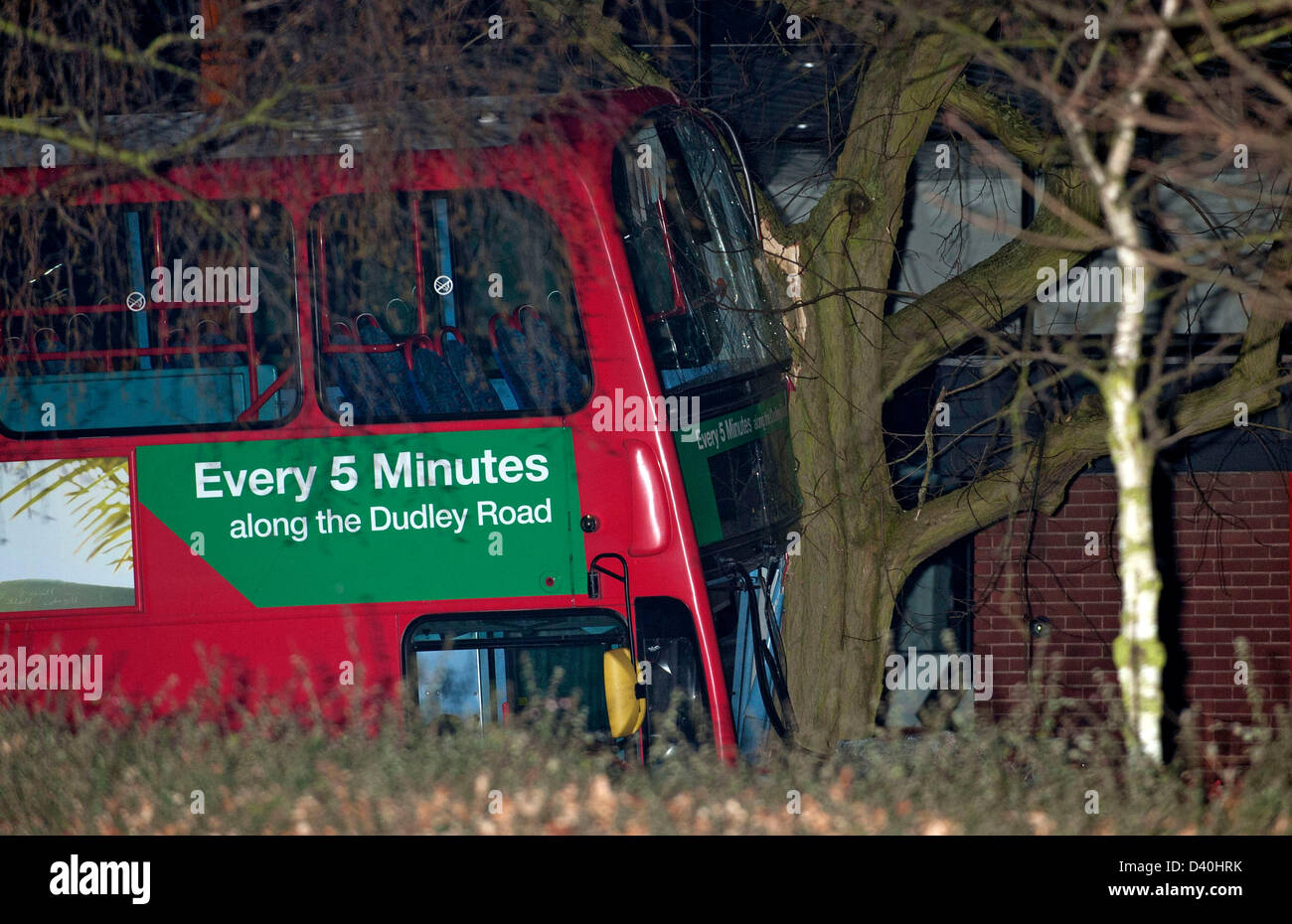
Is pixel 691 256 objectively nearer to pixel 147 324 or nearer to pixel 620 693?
pixel 620 693

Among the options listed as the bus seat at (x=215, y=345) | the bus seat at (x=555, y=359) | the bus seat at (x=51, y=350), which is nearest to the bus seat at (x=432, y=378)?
the bus seat at (x=555, y=359)

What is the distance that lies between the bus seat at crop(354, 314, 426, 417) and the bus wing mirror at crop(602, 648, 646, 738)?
1.31 m

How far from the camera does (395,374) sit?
5629 mm

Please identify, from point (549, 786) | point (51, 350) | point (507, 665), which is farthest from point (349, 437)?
point (549, 786)

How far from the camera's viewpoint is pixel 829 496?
23.1ft

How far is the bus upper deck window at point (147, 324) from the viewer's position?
541 cm

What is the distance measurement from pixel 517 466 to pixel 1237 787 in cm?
297

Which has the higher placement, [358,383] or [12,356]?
[12,356]

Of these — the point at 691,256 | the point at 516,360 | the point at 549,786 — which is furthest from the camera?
the point at 691,256

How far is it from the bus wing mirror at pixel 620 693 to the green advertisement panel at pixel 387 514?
36 centimetres

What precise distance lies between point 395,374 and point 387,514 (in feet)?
2.03

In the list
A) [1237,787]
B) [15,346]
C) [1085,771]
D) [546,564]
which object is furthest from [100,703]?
[1237,787]

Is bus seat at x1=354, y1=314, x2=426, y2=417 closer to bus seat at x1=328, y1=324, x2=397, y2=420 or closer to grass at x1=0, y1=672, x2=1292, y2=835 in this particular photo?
bus seat at x1=328, y1=324, x2=397, y2=420

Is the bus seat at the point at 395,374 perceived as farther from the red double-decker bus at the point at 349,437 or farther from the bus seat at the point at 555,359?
the bus seat at the point at 555,359
